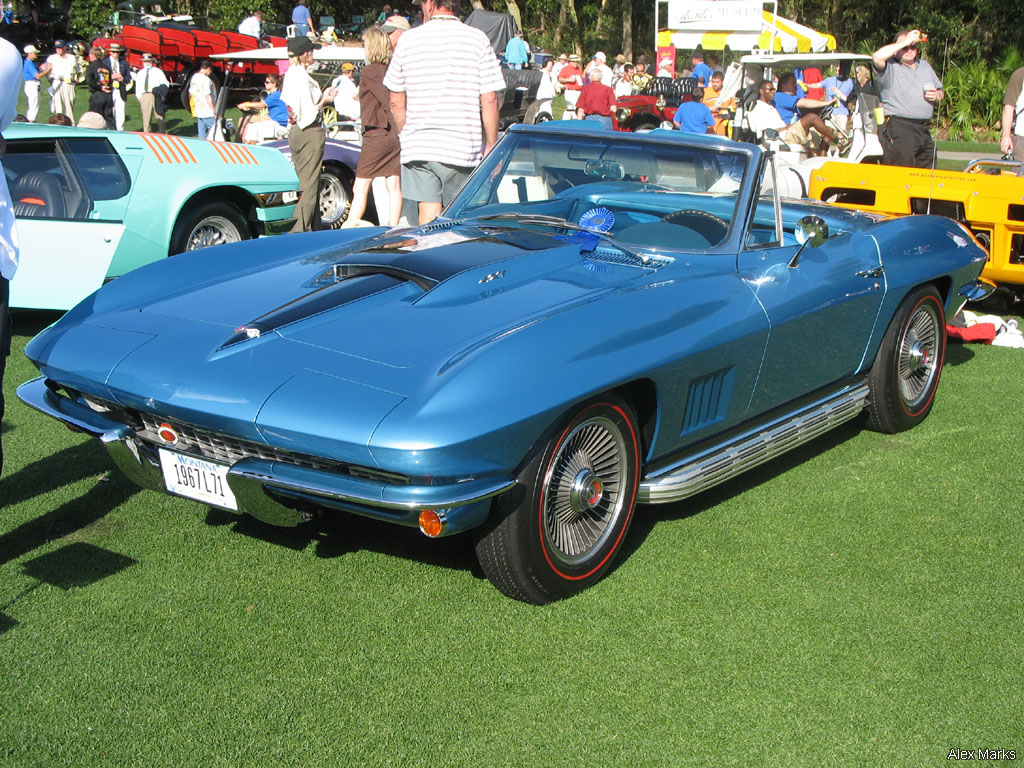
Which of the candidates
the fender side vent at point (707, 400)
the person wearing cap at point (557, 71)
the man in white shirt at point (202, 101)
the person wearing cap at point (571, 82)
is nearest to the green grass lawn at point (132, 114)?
the man in white shirt at point (202, 101)

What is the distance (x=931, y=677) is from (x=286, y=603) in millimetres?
1959

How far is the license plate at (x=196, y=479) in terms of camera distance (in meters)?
3.25

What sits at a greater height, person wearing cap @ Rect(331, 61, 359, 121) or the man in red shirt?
person wearing cap @ Rect(331, 61, 359, 121)

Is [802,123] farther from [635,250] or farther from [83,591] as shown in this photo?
[83,591]

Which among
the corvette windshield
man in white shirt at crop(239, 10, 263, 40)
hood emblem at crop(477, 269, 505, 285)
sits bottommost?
hood emblem at crop(477, 269, 505, 285)

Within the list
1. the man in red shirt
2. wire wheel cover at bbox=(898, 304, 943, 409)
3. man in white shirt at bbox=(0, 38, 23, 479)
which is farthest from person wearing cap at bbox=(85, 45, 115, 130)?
wire wheel cover at bbox=(898, 304, 943, 409)

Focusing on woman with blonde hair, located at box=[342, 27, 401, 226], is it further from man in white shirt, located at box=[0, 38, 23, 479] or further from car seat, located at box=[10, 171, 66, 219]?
man in white shirt, located at box=[0, 38, 23, 479]

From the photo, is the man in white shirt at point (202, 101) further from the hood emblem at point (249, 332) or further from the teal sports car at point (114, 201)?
the hood emblem at point (249, 332)

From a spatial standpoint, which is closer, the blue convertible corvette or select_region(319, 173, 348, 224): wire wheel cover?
the blue convertible corvette

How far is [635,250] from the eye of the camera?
13.8 ft

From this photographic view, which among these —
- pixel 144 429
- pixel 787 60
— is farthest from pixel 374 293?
pixel 787 60

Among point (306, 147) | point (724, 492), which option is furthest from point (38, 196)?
point (724, 492)

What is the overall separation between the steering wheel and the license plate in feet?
6.94

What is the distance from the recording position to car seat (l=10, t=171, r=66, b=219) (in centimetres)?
630
